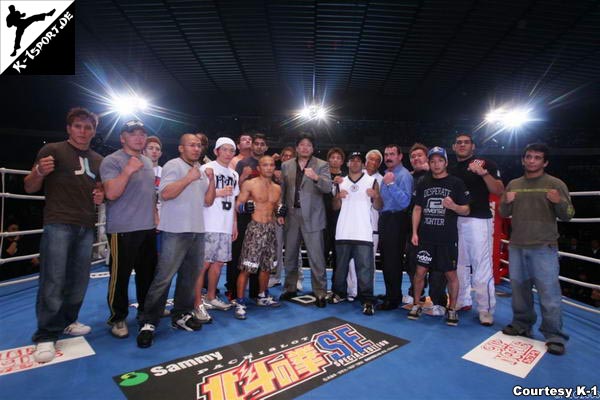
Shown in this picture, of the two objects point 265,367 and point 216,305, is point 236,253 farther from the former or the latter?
point 265,367

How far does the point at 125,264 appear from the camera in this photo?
2523 millimetres

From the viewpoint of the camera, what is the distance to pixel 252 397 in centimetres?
176

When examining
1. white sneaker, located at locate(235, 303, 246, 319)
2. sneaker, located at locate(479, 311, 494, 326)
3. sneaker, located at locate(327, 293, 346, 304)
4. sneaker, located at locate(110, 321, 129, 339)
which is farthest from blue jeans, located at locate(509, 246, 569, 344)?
sneaker, located at locate(110, 321, 129, 339)

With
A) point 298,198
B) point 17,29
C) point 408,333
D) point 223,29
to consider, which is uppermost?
point 223,29

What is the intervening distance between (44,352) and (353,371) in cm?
199

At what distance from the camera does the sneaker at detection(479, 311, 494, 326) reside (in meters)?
3.04

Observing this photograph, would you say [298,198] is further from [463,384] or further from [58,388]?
[58,388]

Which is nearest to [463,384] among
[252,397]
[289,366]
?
[289,366]

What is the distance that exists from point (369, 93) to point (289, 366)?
26.3 ft

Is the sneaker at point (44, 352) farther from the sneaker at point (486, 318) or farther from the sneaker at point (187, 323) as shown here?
the sneaker at point (486, 318)

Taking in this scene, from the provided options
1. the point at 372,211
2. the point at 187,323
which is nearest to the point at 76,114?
the point at 187,323

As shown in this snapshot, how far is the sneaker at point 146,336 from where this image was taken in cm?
236

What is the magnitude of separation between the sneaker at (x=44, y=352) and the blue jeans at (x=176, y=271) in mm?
575

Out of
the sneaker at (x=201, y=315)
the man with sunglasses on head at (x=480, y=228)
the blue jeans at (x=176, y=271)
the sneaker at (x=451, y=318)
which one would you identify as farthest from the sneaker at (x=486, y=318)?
the blue jeans at (x=176, y=271)
